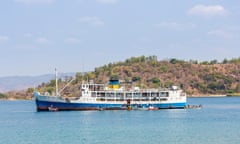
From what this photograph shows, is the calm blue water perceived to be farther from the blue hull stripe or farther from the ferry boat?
the ferry boat

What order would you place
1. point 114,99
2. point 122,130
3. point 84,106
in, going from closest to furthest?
point 122,130
point 84,106
point 114,99

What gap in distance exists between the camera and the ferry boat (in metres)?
125

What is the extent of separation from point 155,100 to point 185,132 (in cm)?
5091

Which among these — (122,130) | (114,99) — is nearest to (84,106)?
(114,99)

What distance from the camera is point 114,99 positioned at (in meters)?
126

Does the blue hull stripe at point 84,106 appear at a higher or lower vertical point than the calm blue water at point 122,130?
higher

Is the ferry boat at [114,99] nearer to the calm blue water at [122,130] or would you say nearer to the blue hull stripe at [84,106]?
the blue hull stripe at [84,106]

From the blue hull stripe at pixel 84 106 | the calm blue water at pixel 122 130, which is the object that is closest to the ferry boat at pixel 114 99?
the blue hull stripe at pixel 84 106

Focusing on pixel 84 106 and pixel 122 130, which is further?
pixel 84 106

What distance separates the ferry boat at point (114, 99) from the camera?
410ft

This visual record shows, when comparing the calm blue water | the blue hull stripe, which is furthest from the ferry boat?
the calm blue water

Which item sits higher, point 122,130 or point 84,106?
point 84,106

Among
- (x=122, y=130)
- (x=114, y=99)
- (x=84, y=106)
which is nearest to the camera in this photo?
(x=122, y=130)

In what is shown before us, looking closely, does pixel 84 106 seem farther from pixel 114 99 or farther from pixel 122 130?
pixel 122 130
